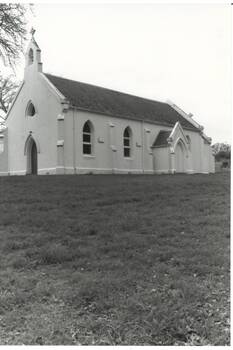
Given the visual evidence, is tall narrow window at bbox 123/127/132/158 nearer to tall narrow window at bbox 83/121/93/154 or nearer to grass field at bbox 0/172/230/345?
tall narrow window at bbox 83/121/93/154

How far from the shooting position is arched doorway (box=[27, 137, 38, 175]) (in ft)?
102

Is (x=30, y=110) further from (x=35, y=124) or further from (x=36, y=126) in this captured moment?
(x=36, y=126)

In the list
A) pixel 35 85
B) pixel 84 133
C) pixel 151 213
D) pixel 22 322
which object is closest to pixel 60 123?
pixel 84 133

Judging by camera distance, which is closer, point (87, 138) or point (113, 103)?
point (87, 138)

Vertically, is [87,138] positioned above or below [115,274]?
above

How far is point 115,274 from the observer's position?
6.85 metres

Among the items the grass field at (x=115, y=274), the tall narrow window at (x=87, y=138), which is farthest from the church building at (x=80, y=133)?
the grass field at (x=115, y=274)

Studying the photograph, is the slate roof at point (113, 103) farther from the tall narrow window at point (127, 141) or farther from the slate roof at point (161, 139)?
the tall narrow window at point (127, 141)

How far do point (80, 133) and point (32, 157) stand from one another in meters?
4.66

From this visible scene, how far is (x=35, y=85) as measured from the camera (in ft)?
102

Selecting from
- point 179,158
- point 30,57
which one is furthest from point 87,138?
point 179,158

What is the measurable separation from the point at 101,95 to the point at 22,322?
100ft

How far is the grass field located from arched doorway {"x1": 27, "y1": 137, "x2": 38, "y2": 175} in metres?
18.2

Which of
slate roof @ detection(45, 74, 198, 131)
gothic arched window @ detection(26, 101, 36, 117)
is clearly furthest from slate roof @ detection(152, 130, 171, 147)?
gothic arched window @ detection(26, 101, 36, 117)
